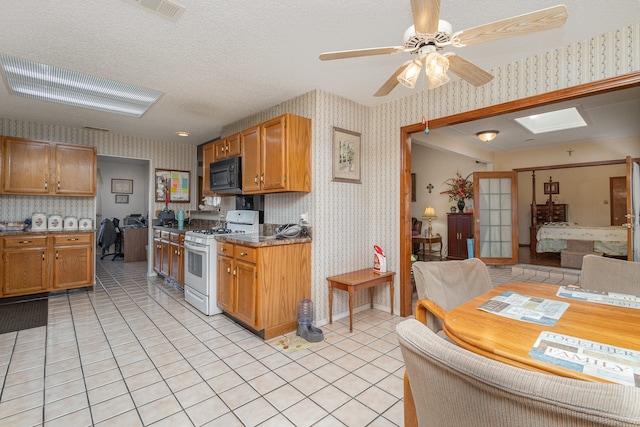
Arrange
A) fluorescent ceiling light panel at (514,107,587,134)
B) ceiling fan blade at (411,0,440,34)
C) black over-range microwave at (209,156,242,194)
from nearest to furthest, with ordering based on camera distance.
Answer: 1. ceiling fan blade at (411,0,440,34)
2. black over-range microwave at (209,156,242,194)
3. fluorescent ceiling light panel at (514,107,587,134)

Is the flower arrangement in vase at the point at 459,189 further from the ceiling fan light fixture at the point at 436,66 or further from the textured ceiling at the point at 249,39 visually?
the ceiling fan light fixture at the point at 436,66

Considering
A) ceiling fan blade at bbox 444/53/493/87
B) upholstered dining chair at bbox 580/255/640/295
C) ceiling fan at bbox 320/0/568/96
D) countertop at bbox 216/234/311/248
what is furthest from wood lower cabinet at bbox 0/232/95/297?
upholstered dining chair at bbox 580/255/640/295

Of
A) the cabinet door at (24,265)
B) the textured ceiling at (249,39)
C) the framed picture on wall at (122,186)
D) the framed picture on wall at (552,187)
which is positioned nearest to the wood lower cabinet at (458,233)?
the framed picture on wall at (552,187)

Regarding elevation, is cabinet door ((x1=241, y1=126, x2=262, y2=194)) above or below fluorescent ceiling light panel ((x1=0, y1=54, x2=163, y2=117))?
below

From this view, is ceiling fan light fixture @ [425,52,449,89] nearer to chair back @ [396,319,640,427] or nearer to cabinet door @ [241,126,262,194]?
chair back @ [396,319,640,427]

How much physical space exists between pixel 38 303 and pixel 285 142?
389 cm

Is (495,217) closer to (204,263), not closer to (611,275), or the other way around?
(611,275)

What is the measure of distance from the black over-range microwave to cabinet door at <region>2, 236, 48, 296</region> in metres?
2.39

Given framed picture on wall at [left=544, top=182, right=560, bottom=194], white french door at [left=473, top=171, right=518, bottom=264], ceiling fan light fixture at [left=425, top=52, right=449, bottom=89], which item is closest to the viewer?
ceiling fan light fixture at [left=425, top=52, right=449, bottom=89]

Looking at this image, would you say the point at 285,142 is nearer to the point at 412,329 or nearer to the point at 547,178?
the point at 412,329

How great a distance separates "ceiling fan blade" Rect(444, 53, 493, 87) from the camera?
67.7 inches

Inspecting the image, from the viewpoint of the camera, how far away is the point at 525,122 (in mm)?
4984

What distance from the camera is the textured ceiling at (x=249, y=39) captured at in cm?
194

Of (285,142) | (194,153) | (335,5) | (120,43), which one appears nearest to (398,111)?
(285,142)
